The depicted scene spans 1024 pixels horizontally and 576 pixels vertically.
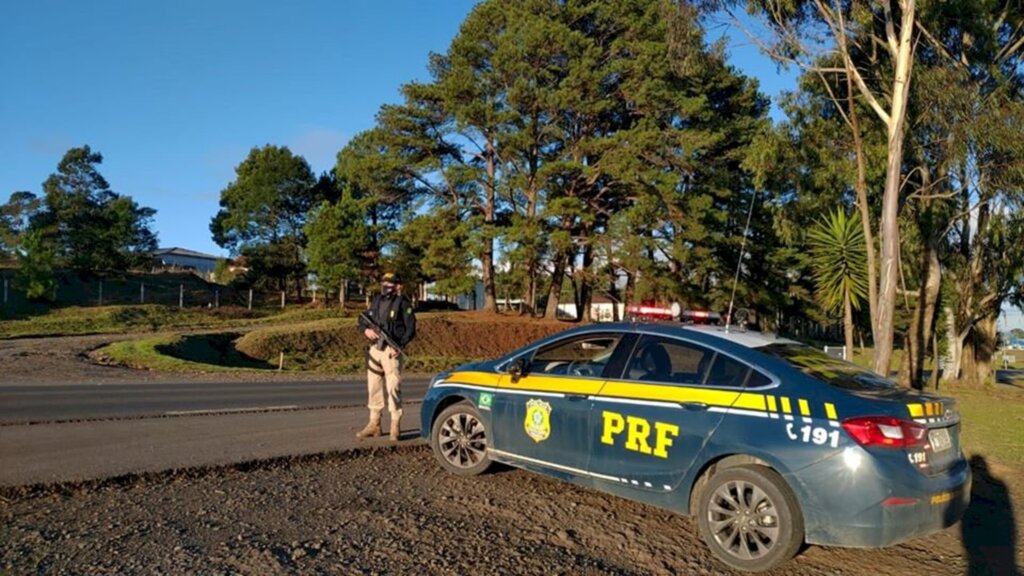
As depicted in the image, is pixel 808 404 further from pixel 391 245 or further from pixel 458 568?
pixel 391 245

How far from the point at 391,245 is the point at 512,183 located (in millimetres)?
15594

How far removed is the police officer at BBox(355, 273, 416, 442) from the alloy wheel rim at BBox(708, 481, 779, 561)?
4229 millimetres

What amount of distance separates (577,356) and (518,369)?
51 centimetres

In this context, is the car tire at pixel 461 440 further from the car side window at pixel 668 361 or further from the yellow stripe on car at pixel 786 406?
the yellow stripe on car at pixel 786 406

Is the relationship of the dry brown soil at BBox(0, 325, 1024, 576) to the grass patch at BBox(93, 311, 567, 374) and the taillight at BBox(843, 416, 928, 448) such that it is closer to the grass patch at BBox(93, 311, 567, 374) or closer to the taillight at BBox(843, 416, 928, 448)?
the taillight at BBox(843, 416, 928, 448)

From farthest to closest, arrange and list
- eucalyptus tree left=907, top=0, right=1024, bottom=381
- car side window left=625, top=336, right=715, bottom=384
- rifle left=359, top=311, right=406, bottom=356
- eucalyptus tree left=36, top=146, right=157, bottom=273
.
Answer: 1. eucalyptus tree left=36, top=146, right=157, bottom=273
2. eucalyptus tree left=907, top=0, right=1024, bottom=381
3. rifle left=359, top=311, right=406, bottom=356
4. car side window left=625, top=336, right=715, bottom=384

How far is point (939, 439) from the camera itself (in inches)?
189

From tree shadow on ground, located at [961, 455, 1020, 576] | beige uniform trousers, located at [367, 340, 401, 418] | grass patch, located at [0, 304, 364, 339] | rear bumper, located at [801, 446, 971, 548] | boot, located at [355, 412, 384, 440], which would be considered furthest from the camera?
grass patch, located at [0, 304, 364, 339]

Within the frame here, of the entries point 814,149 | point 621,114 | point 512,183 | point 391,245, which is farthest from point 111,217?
point 814,149

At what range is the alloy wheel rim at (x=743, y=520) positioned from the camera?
15.5ft

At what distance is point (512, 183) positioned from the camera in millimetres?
35875

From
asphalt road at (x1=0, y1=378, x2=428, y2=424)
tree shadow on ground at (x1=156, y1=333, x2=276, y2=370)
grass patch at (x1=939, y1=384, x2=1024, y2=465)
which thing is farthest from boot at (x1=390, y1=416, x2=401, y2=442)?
tree shadow on ground at (x1=156, y1=333, x2=276, y2=370)

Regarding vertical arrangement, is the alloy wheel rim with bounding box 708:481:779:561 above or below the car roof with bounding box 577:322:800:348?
below

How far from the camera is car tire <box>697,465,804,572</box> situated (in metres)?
4.63
